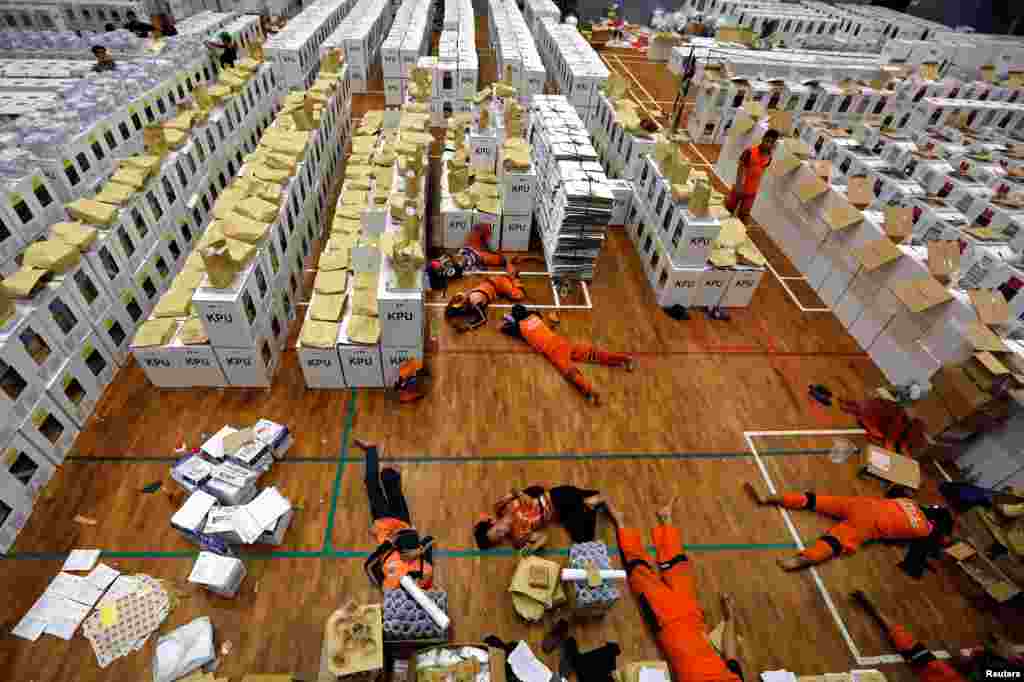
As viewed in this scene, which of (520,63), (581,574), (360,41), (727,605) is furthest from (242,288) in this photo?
(360,41)

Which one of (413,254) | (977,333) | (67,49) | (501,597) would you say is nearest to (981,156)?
(977,333)

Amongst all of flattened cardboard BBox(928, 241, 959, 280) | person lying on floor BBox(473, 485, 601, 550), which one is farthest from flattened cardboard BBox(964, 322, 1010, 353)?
person lying on floor BBox(473, 485, 601, 550)

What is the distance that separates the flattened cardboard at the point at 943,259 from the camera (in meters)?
6.76

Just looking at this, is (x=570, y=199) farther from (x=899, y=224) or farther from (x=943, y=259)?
(x=943, y=259)

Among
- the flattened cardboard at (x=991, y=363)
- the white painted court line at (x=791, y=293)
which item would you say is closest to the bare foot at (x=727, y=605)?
the flattened cardboard at (x=991, y=363)

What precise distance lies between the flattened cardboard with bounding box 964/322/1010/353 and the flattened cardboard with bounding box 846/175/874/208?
2844mm

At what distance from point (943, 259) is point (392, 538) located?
320 inches

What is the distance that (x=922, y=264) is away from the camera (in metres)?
6.99

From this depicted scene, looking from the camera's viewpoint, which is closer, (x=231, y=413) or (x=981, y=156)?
(x=231, y=413)

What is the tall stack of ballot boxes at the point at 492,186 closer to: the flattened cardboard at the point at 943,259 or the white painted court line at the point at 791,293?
the white painted court line at the point at 791,293

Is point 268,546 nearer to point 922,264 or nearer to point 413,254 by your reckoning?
point 413,254

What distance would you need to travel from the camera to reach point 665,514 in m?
5.38

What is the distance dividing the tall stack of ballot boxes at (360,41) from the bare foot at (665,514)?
14.5 metres

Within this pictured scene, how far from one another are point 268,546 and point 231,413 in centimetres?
196
